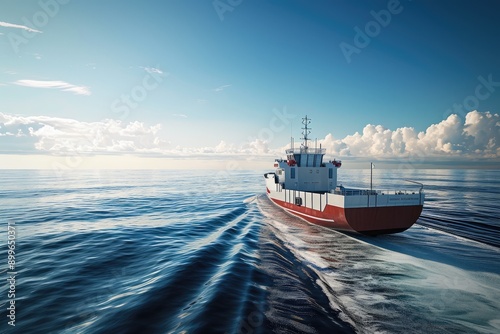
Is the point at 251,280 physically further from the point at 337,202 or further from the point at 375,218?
the point at 375,218

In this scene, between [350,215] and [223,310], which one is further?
[350,215]

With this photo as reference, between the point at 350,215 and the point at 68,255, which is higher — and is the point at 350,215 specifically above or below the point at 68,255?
above

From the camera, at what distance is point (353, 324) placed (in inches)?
293

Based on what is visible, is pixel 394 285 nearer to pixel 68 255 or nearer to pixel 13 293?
pixel 13 293

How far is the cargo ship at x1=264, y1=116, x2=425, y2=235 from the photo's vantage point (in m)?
17.1

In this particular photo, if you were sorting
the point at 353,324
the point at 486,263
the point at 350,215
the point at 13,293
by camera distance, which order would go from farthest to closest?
the point at 350,215 → the point at 486,263 → the point at 13,293 → the point at 353,324

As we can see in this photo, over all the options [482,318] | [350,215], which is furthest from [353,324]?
[350,215]

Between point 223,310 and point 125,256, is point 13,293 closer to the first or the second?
point 125,256

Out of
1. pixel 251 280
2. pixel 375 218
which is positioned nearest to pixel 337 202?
pixel 375 218

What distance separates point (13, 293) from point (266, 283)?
997 cm

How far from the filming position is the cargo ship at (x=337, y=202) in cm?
1708

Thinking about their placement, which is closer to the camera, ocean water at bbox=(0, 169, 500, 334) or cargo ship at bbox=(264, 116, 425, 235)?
ocean water at bbox=(0, 169, 500, 334)

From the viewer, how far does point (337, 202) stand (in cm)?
1752

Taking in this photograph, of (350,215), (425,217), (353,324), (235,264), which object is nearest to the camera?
(353,324)
